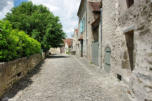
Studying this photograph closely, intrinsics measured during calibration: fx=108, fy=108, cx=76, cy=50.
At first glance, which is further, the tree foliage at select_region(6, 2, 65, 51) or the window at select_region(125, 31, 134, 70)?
the tree foliage at select_region(6, 2, 65, 51)

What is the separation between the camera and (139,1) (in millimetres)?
2945

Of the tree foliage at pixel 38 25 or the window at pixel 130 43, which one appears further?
the tree foliage at pixel 38 25

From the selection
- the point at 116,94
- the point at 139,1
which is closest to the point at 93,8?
the point at 139,1

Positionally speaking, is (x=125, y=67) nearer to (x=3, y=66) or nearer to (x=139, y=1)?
(x=139, y=1)

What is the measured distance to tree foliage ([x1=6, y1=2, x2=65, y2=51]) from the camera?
1524cm

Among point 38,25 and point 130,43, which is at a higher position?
point 38,25

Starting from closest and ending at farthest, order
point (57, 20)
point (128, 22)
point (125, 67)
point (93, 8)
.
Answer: point (128, 22)
point (125, 67)
point (93, 8)
point (57, 20)

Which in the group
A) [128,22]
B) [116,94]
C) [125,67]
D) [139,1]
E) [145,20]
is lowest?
[116,94]

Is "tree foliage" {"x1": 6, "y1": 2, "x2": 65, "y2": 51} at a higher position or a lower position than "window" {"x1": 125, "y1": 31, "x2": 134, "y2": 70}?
higher

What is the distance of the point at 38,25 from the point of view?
15758 millimetres

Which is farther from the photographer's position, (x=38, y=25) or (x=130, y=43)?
(x=38, y=25)

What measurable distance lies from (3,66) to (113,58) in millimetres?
4768

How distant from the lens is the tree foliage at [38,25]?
15.2 meters

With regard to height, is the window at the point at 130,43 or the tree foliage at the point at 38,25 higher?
the tree foliage at the point at 38,25
